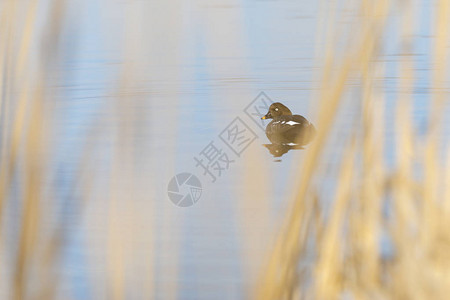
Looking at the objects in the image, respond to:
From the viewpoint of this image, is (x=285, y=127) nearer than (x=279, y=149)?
No

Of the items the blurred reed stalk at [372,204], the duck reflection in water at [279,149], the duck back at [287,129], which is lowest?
the blurred reed stalk at [372,204]

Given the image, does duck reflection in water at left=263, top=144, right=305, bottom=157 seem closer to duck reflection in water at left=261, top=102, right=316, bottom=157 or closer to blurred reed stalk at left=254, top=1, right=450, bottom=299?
duck reflection in water at left=261, top=102, right=316, bottom=157

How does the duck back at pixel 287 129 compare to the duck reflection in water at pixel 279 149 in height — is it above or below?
above

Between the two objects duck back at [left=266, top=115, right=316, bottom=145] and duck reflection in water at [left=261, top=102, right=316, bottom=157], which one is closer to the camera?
duck reflection in water at [left=261, top=102, right=316, bottom=157]

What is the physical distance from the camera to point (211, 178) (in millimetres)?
3051

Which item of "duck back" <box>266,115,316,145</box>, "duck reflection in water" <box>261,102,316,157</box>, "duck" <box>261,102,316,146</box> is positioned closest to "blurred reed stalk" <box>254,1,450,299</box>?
"duck reflection in water" <box>261,102,316,157</box>

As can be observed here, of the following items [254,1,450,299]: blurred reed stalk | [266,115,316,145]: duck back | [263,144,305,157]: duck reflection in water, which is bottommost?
[254,1,450,299]: blurred reed stalk

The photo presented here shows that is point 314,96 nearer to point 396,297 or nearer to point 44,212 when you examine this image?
point 396,297

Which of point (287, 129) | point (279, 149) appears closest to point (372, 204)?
point (279, 149)

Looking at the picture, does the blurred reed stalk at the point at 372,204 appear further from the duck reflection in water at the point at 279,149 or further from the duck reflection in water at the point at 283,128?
the duck reflection in water at the point at 283,128

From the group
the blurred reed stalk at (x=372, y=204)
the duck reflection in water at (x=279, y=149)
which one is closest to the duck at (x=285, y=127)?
the duck reflection in water at (x=279, y=149)

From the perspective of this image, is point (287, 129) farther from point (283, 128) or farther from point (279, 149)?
point (279, 149)

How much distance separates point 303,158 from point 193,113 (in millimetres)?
3041

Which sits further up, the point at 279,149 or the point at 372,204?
the point at 279,149
